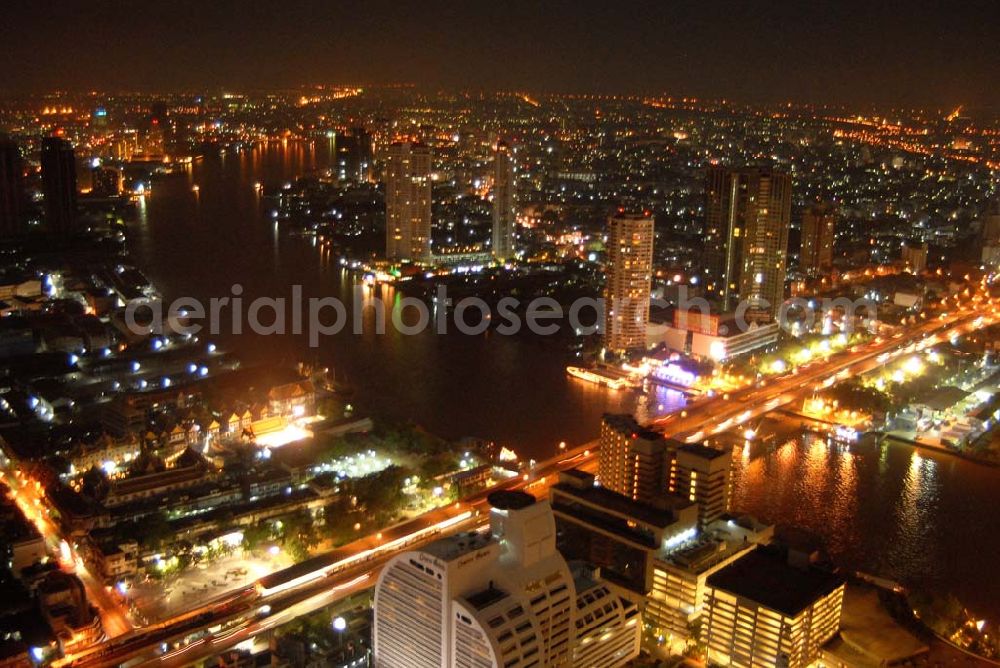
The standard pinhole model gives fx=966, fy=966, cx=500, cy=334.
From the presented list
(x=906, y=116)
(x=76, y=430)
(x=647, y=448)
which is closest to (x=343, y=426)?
(x=76, y=430)

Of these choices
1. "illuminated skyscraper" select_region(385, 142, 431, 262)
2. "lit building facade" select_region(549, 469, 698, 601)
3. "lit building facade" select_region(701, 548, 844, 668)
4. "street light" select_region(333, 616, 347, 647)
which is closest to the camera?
"lit building facade" select_region(701, 548, 844, 668)

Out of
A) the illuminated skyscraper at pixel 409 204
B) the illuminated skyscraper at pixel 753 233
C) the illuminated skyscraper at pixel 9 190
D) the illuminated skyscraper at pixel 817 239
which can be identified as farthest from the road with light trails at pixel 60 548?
the illuminated skyscraper at pixel 817 239

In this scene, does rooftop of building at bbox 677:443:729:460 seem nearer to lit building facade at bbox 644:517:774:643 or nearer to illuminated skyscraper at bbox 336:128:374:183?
lit building facade at bbox 644:517:774:643

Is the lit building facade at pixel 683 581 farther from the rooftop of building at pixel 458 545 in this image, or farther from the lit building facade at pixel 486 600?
the rooftop of building at pixel 458 545

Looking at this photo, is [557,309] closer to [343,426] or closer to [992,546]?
[343,426]

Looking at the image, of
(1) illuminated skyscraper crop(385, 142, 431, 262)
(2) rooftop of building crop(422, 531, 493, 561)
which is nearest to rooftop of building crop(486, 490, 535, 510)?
(2) rooftop of building crop(422, 531, 493, 561)

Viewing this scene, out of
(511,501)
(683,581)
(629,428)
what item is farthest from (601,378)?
(511,501)

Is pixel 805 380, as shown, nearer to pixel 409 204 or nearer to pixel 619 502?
pixel 619 502
